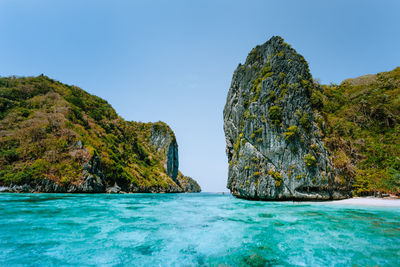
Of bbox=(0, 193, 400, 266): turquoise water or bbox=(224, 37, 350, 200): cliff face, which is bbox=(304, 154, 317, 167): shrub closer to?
A: bbox=(224, 37, 350, 200): cliff face

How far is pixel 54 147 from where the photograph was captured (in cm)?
4431

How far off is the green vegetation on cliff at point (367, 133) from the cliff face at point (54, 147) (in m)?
54.4

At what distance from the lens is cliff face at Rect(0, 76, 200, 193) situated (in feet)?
124

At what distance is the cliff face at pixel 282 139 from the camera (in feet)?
88.1

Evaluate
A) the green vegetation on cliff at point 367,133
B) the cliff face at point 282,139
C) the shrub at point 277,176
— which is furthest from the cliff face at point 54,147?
the green vegetation on cliff at point 367,133

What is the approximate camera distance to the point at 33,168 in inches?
1491

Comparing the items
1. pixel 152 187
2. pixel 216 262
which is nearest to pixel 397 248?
pixel 216 262

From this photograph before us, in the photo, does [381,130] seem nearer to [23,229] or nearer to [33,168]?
[23,229]

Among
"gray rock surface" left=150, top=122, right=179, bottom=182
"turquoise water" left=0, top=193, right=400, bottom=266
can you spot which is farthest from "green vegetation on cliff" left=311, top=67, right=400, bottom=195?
"gray rock surface" left=150, top=122, right=179, bottom=182

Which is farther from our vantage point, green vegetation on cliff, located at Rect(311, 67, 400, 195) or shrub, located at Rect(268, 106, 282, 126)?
shrub, located at Rect(268, 106, 282, 126)

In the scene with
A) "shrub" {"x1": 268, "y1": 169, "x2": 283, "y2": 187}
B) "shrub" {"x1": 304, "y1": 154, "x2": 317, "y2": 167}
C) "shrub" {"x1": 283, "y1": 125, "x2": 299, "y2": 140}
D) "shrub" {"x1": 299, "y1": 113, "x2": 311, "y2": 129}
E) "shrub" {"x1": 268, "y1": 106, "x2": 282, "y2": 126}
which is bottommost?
"shrub" {"x1": 268, "y1": 169, "x2": 283, "y2": 187}

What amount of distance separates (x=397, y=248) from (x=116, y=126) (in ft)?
314

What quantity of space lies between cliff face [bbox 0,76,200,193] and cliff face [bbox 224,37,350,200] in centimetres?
3951

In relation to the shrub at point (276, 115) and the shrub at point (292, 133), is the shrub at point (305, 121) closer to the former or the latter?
the shrub at point (292, 133)
